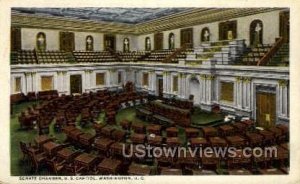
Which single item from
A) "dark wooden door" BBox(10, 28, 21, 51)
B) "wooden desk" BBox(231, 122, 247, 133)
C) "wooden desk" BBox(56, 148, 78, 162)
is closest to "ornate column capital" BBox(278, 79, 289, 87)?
"wooden desk" BBox(231, 122, 247, 133)

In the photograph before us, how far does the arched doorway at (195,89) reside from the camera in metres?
11.6

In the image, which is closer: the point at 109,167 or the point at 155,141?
the point at 109,167

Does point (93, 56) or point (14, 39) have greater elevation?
point (93, 56)

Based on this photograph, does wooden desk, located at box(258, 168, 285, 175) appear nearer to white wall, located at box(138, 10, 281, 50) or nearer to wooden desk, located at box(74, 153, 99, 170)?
wooden desk, located at box(74, 153, 99, 170)

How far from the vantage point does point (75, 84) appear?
1520 cm

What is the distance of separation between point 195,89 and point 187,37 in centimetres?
251

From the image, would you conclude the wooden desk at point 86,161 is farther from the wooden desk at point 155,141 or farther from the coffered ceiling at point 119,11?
the coffered ceiling at point 119,11

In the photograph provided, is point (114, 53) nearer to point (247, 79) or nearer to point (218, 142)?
point (247, 79)

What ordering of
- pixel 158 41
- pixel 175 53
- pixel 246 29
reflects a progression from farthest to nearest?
1. pixel 158 41
2. pixel 175 53
3. pixel 246 29

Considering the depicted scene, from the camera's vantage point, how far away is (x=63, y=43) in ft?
50.1

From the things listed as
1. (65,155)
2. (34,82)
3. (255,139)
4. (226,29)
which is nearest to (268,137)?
(255,139)

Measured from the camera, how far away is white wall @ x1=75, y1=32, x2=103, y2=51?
15.5 meters

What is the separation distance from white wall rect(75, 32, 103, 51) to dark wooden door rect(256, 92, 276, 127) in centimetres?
979
